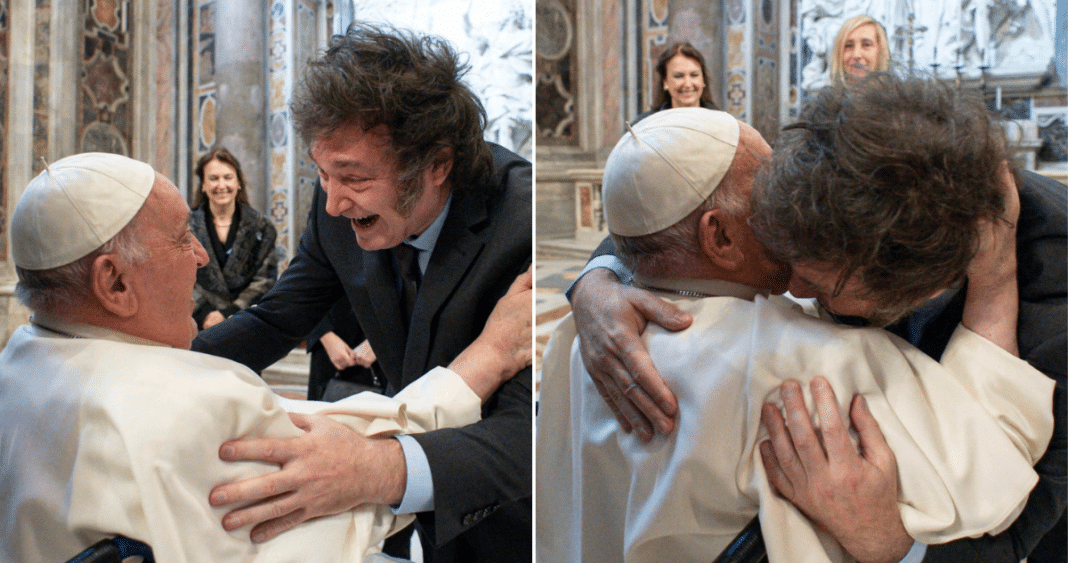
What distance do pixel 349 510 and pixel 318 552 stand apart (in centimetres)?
8

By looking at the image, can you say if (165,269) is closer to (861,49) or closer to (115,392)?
(115,392)

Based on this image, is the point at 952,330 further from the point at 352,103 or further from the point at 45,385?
the point at 45,385

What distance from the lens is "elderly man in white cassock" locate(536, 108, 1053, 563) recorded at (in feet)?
3.36

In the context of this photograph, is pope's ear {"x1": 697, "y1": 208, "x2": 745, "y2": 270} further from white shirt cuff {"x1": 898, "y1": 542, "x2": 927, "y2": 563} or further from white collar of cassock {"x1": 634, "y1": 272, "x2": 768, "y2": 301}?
white shirt cuff {"x1": 898, "y1": 542, "x2": 927, "y2": 563}

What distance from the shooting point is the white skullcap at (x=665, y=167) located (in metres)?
1.22

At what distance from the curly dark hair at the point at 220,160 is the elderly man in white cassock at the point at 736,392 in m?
0.65

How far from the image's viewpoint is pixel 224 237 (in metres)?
1.27

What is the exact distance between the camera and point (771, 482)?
1.11m

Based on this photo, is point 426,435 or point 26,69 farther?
point 426,435

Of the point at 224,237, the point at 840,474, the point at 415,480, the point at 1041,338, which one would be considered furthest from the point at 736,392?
the point at 224,237

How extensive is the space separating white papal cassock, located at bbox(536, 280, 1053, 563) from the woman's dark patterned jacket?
62 cm

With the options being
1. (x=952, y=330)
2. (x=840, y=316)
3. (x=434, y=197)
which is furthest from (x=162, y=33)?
(x=952, y=330)

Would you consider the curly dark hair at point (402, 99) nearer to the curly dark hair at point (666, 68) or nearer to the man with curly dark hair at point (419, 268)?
the man with curly dark hair at point (419, 268)

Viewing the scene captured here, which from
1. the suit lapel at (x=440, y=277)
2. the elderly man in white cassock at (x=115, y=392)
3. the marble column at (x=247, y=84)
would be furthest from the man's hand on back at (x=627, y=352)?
the marble column at (x=247, y=84)
